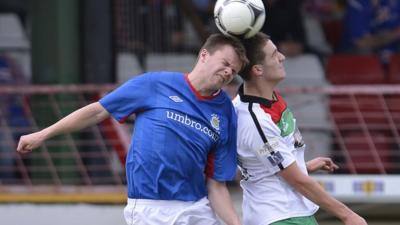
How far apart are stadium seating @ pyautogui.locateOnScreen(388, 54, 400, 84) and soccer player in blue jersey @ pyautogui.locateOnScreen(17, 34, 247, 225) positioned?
5.81 metres

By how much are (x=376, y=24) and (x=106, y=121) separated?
3247mm

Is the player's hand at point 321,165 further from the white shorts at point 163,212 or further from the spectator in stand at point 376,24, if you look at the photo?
the spectator in stand at point 376,24

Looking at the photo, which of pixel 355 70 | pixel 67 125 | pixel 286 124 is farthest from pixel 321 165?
pixel 355 70

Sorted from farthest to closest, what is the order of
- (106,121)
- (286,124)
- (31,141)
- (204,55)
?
(106,121) → (286,124) → (204,55) → (31,141)

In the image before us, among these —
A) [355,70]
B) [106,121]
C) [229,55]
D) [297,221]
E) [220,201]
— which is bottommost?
[106,121]

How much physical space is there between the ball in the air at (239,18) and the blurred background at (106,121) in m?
3.73

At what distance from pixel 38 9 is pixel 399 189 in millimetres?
3507

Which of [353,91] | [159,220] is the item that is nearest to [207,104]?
[159,220]

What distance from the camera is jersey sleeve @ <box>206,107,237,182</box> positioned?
554cm

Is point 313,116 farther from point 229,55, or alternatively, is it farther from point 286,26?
point 229,55

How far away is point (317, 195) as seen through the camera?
5.53 m

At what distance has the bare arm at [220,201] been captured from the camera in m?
5.52

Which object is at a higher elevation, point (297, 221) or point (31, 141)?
point (31, 141)

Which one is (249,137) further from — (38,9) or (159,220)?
(38,9)
